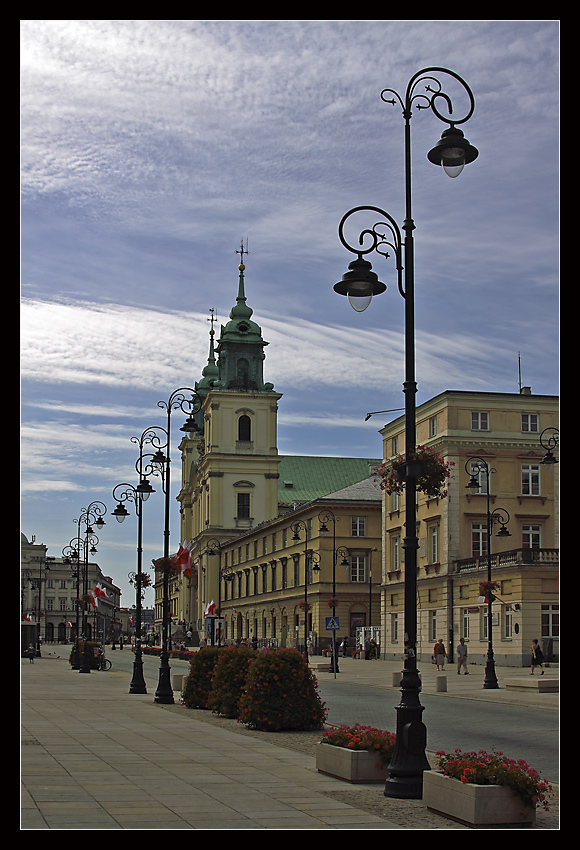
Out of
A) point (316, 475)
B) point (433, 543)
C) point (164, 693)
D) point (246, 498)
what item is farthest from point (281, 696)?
point (316, 475)

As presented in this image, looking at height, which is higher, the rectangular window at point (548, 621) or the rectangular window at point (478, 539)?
the rectangular window at point (478, 539)

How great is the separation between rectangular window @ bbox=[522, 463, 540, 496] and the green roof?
63.1 metres

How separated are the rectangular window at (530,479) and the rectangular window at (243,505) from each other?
62164mm

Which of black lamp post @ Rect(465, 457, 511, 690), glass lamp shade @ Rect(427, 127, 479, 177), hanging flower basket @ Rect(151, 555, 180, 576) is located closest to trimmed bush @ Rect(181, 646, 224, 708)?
black lamp post @ Rect(465, 457, 511, 690)

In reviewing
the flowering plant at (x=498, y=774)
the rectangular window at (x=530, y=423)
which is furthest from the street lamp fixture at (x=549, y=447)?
the flowering plant at (x=498, y=774)

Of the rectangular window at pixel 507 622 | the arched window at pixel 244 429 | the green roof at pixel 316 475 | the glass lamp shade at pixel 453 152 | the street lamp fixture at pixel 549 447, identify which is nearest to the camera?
the glass lamp shade at pixel 453 152

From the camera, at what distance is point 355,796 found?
11719 millimetres

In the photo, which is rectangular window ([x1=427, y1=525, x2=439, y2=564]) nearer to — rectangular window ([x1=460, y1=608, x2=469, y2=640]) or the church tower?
rectangular window ([x1=460, y1=608, x2=469, y2=640])

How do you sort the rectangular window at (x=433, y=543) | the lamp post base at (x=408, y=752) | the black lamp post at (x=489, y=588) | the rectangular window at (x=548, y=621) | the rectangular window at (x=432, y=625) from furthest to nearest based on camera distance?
1. the rectangular window at (x=433, y=543)
2. the rectangular window at (x=432, y=625)
3. the rectangular window at (x=548, y=621)
4. the black lamp post at (x=489, y=588)
5. the lamp post base at (x=408, y=752)

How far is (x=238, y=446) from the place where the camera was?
12175 centimetres

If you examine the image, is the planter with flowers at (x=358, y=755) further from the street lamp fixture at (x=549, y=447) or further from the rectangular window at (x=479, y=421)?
the rectangular window at (x=479, y=421)

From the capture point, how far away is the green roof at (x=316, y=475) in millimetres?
127062

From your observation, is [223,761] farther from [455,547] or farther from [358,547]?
[358,547]

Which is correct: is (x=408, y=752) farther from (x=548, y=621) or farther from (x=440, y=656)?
(x=548, y=621)
